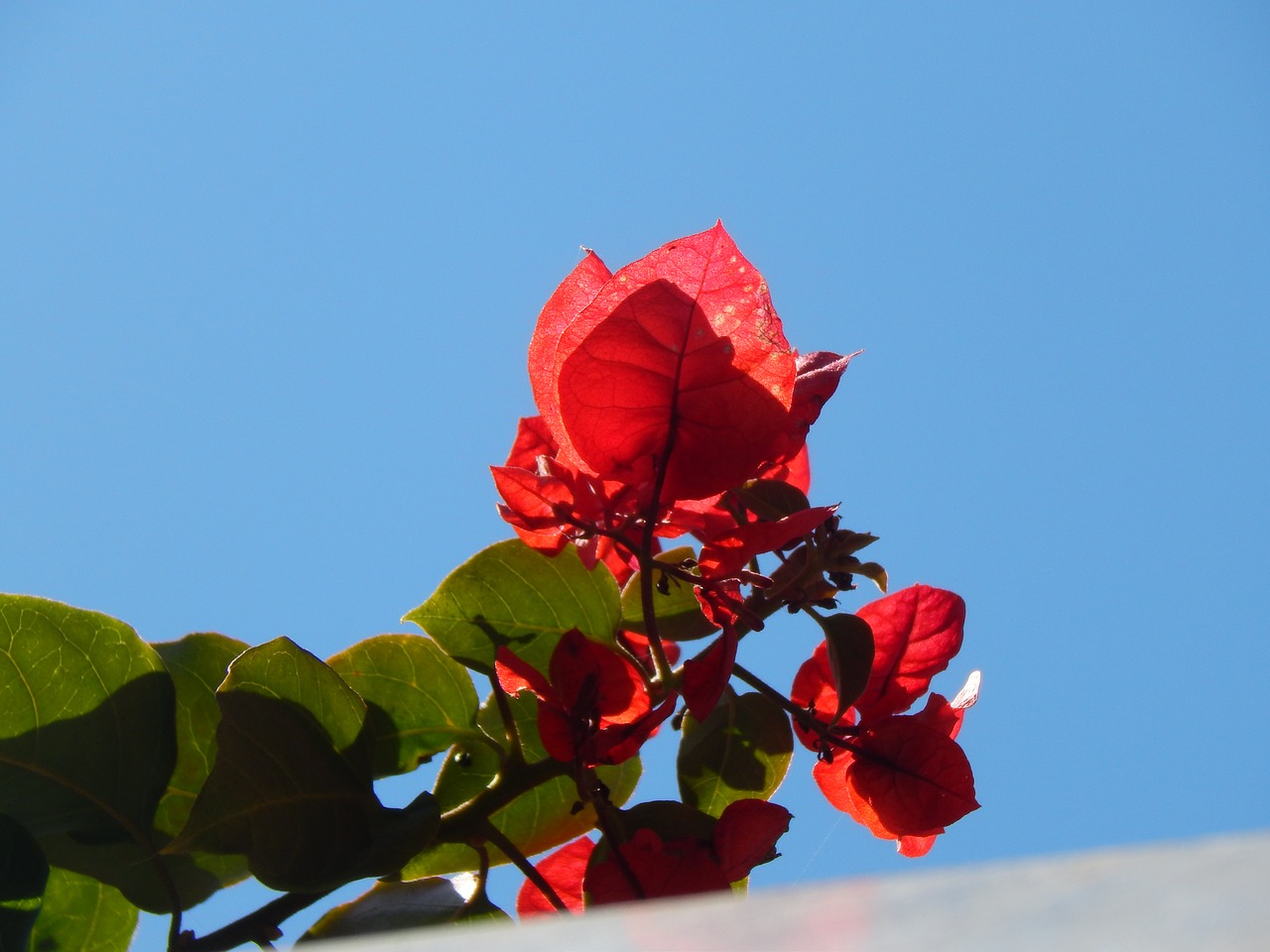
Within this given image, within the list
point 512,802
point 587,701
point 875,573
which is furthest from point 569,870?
point 875,573

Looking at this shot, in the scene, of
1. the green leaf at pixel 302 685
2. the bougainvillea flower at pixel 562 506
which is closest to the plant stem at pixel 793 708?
the bougainvillea flower at pixel 562 506

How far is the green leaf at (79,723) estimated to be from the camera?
20.9 inches

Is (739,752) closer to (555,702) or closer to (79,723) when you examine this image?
(555,702)

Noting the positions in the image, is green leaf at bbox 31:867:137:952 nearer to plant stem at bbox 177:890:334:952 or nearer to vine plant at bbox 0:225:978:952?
vine plant at bbox 0:225:978:952

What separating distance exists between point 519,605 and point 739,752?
0.17 metres

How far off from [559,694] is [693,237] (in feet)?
0.85

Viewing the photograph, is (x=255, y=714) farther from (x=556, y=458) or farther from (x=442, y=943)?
(x=442, y=943)

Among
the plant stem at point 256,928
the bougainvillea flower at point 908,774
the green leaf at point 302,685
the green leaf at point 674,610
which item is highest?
the green leaf at point 674,610

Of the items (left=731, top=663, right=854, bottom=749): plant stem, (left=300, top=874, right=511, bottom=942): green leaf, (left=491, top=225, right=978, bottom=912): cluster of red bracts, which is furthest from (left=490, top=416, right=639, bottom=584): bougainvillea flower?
(left=300, top=874, right=511, bottom=942): green leaf

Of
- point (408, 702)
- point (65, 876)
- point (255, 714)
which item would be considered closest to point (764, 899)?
point (255, 714)

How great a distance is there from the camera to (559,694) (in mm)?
566

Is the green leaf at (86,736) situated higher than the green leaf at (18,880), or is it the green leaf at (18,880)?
the green leaf at (86,736)

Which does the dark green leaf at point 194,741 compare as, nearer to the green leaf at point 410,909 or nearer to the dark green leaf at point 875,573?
the green leaf at point 410,909

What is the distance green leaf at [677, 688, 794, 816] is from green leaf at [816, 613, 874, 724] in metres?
0.09
